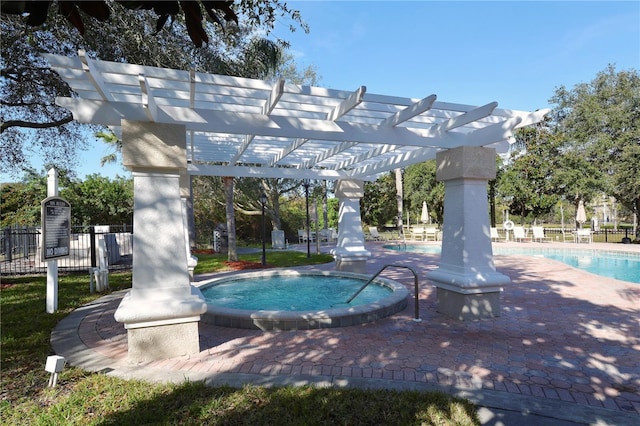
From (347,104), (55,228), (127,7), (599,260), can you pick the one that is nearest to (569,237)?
(599,260)

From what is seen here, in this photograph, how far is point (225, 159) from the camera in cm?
978

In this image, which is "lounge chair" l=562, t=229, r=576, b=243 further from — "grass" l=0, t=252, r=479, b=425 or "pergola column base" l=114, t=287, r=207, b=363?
"pergola column base" l=114, t=287, r=207, b=363

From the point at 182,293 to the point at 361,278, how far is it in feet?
17.9

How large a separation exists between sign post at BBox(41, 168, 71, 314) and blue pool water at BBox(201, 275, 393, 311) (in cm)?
290

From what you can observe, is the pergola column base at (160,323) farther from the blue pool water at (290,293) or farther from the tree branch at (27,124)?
the tree branch at (27,124)

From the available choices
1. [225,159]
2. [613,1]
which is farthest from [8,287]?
[613,1]

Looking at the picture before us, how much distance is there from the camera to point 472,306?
5602mm

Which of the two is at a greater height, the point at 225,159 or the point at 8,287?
the point at 225,159

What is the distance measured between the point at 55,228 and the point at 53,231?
0.08m

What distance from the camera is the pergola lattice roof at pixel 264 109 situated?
413cm

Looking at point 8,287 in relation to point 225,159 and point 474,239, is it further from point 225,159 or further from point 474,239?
point 474,239

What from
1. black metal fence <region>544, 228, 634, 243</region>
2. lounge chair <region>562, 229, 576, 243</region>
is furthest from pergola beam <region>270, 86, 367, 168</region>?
black metal fence <region>544, 228, 634, 243</region>

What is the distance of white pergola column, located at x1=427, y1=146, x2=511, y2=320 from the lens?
5.61 meters

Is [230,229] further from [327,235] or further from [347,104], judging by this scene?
[347,104]
